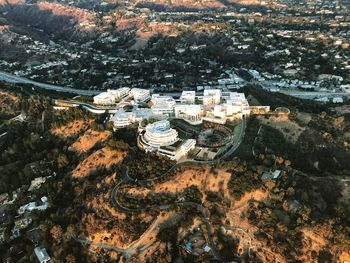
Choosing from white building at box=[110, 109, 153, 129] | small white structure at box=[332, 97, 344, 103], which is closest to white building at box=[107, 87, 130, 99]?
white building at box=[110, 109, 153, 129]

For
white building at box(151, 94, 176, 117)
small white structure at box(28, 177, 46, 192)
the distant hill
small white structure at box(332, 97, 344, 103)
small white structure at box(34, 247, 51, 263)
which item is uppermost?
white building at box(151, 94, 176, 117)

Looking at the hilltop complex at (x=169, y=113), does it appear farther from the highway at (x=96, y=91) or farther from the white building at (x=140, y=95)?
the highway at (x=96, y=91)

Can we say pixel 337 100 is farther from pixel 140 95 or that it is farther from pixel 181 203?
pixel 181 203

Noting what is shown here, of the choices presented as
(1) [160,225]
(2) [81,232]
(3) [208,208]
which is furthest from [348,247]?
(2) [81,232]

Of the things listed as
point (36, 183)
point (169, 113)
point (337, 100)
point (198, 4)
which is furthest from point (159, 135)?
point (198, 4)

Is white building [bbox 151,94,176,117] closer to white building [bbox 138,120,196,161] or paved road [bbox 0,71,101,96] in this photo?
white building [bbox 138,120,196,161]

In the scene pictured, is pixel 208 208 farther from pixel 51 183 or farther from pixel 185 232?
pixel 51 183
